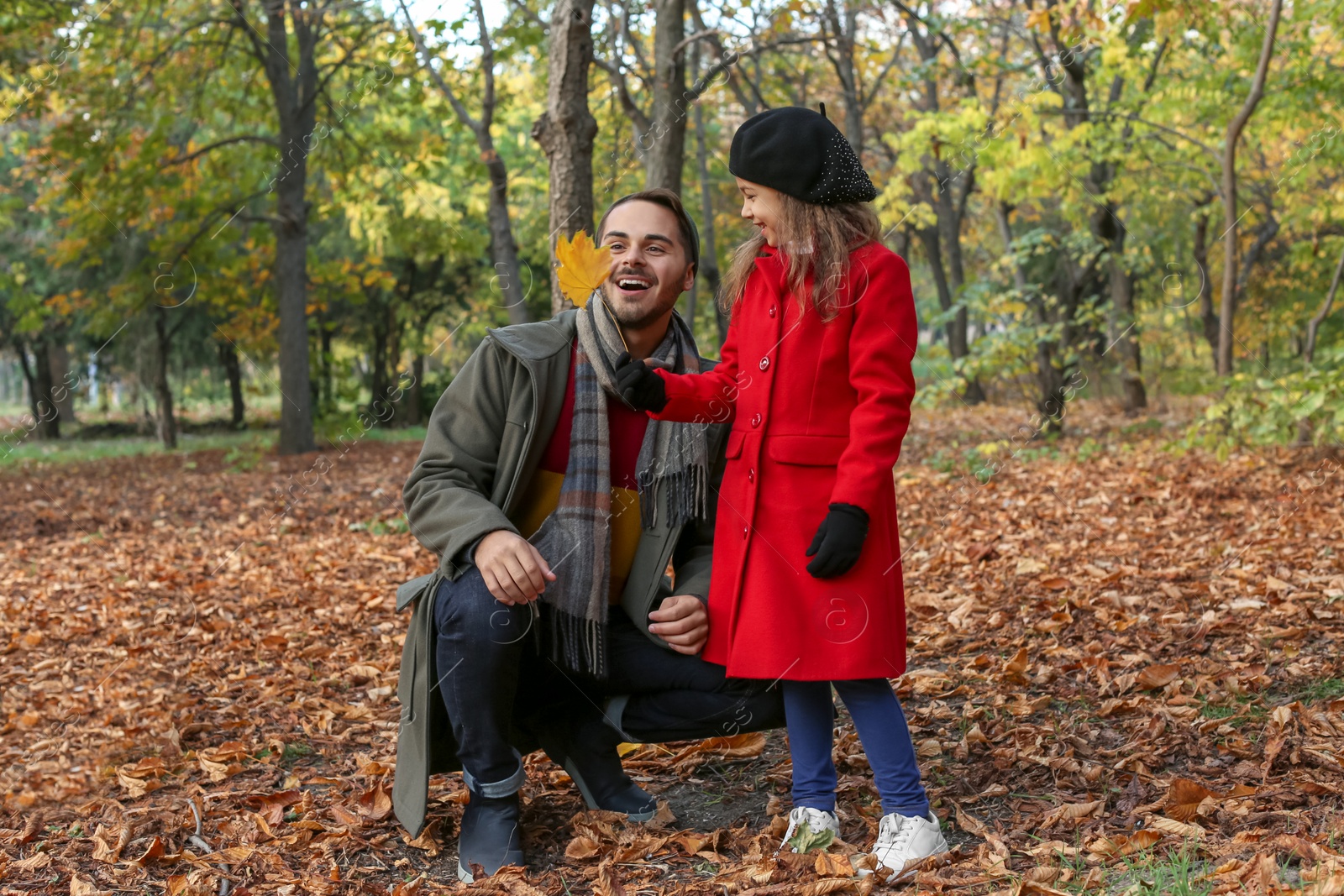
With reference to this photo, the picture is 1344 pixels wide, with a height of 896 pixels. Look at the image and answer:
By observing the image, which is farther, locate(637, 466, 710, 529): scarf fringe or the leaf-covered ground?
locate(637, 466, 710, 529): scarf fringe

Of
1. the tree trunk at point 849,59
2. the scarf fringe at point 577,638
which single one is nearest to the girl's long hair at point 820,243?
the scarf fringe at point 577,638

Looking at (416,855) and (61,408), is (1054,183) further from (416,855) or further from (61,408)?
(61,408)

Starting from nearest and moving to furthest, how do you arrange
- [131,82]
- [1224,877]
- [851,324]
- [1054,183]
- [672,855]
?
[1224,877] < [851,324] < [672,855] < [1054,183] < [131,82]

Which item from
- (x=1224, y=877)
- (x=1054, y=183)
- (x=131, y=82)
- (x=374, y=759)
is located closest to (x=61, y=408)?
(x=131, y=82)

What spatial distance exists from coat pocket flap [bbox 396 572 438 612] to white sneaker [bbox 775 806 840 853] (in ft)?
3.51

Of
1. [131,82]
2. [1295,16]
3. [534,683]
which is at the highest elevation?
[131,82]

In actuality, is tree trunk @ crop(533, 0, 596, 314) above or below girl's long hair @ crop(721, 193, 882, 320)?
above

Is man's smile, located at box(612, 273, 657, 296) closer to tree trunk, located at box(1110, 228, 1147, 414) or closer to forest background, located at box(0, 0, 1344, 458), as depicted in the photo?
forest background, located at box(0, 0, 1344, 458)

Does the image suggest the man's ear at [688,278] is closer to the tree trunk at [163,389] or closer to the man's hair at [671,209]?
the man's hair at [671,209]

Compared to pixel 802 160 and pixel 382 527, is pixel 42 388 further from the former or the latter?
pixel 802 160

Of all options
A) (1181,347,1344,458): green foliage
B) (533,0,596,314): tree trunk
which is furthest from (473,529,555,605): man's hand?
(1181,347,1344,458): green foliage

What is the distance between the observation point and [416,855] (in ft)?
9.20

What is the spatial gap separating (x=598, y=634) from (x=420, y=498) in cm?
58

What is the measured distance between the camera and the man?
268cm
